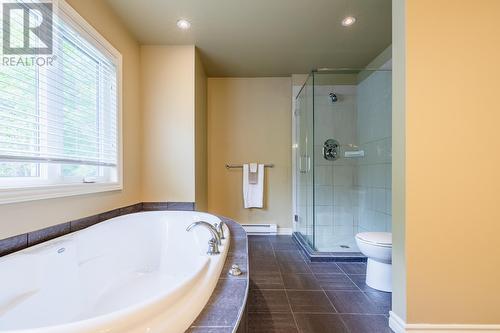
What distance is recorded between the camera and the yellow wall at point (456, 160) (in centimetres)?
136

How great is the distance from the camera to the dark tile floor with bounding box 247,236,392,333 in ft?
4.75

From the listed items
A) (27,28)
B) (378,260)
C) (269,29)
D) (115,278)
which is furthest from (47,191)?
(378,260)

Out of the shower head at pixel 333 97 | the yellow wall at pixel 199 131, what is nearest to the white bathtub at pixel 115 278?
the yellow wall at pixel 199 131

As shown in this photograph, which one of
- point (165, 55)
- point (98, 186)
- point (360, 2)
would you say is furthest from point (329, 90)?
point (98, 186)

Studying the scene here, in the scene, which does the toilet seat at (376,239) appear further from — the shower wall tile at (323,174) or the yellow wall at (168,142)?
the yellow wall at (168,142)

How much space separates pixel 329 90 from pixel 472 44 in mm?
1697

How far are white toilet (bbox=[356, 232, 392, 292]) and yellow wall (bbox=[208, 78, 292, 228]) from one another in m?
1.56

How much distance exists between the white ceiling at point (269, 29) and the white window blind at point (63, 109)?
0.56 m

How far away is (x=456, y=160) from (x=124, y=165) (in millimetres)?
2438

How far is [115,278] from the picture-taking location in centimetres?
154

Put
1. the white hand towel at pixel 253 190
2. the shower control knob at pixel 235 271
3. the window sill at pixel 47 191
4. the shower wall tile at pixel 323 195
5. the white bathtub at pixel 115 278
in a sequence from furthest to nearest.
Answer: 1. the white hand towel at pixel 253 190
2. the shower wall tile at pixel 323 195
3. the window sill at pixel 47 191
4. the shower control knob at pixel 235 271
5. the white bathtub at pixel 115 278

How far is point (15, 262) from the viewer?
1.03 meters

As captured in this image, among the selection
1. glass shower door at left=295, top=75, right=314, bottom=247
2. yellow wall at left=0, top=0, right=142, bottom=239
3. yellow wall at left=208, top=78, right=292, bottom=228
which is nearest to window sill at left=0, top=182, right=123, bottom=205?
yellow wall at left=0, top=0, right=142, bottom=239

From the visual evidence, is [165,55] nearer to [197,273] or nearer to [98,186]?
→ [98,186]
